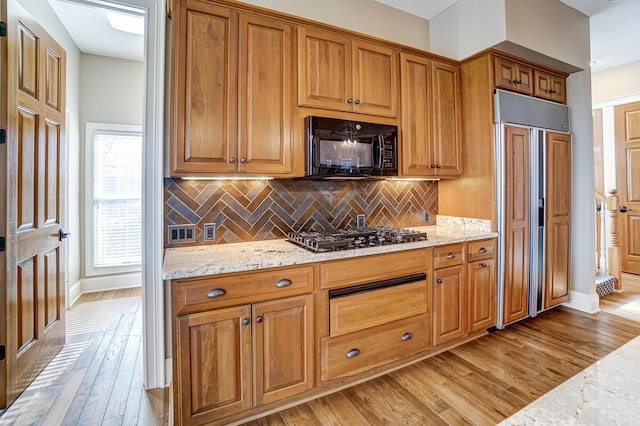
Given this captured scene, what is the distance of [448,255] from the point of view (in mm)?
2412

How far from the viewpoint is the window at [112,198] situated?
4.00 m

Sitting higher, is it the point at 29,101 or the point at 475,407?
the point at 29,101

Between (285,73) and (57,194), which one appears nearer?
(285,73)

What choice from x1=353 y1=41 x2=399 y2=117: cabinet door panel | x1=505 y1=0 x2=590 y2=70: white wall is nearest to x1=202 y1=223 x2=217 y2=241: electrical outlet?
x1=353 y1=41 x2=399 y2=117: cabinet door panel

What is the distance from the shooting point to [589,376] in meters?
0.66

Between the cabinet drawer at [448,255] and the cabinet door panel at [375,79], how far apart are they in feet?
3.71

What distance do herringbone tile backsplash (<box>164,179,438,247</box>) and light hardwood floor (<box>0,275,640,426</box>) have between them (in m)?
1.05

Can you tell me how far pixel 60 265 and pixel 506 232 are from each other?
3799 mm

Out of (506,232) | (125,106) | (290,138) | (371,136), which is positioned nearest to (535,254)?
(506,232)

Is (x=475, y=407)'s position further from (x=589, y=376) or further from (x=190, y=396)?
(x=190, y=396)

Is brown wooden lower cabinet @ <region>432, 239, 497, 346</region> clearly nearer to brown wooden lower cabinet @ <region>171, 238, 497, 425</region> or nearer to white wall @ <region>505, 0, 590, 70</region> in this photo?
brown wooden lower cabinet @ <region>171, 238, 497, 425</region>

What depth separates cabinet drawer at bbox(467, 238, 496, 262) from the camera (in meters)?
2.55

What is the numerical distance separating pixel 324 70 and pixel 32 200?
7.26 ft

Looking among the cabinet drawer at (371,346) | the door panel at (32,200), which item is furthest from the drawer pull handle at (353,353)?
the door panel at (32,200)
